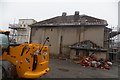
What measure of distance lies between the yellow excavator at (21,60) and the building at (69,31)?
15.3m

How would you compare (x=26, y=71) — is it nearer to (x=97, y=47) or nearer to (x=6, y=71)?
(x=6, y=71)

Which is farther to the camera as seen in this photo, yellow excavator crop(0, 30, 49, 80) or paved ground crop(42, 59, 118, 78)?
paved ground crop(42, 59, 118, 78)

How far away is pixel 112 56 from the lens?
22.7m

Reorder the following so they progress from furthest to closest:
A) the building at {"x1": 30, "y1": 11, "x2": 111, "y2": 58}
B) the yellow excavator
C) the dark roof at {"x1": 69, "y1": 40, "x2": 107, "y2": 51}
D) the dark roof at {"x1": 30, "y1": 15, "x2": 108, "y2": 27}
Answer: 1. the dark roof at {"x1": 30, "y1": 15, "x2": 108, "y2": 27}
2. the building at {"x1": 30, "y1": 11, "x2": 111, "y2": 58}
3. the dark roof at {"x1": 69, "y1": 40, "x2": 107, "y2": 51}
4. the yellow excavator

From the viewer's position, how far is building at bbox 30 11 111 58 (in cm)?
2098

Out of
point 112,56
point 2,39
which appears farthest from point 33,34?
point 2,39

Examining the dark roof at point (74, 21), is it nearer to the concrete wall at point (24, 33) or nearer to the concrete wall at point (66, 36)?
the concrete wall at point (66, 36)

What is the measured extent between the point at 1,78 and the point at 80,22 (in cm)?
1751

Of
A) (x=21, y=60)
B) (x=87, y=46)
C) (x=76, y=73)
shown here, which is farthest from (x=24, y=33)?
(x=21, y=60)

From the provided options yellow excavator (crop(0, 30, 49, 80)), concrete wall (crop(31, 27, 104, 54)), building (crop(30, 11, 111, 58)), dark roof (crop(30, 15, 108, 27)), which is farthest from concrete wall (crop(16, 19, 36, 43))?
yellow excavator (crop(0, 30, 49, 80))

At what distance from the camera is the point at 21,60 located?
245 inches

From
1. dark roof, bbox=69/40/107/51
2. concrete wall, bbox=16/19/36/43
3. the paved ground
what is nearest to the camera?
the paved ground

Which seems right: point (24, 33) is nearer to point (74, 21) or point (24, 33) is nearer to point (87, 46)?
point (74, 21)

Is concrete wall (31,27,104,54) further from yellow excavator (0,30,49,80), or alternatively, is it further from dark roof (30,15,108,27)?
yellow excavator (0,30,49,80)
